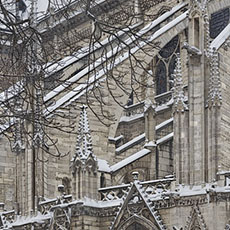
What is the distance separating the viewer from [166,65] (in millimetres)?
33469

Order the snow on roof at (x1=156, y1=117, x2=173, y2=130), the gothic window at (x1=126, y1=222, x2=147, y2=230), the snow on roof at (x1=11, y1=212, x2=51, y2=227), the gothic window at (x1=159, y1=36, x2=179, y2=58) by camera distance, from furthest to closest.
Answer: the gothic window at (x1=159, y1=36, x2=179, y2=58) < the snow on roof at (x1=156, y1=117, x2=173, y2=130) < the snow on roof at (x1=11, y1=212, x2=51, y2=227) < the gothic window at (x1=126, y1=222, x2=147, y2=230)

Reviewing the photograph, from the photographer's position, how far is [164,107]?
29859 millimetres

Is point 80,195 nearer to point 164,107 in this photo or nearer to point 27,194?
point 27,194

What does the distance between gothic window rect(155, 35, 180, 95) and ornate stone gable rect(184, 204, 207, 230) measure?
31.7 feet

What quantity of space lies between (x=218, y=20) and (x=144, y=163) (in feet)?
22.4

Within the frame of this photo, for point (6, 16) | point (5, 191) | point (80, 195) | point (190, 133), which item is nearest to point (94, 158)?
point (80, 195)

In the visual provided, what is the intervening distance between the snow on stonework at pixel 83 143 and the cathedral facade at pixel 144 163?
2 cm

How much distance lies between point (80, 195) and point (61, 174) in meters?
2.40

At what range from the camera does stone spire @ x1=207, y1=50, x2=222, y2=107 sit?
78.9 feet

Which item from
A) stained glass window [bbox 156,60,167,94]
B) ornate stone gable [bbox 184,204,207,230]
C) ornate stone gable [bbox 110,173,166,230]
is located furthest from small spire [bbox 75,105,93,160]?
stained glass window [bbox 156,60,167,94]

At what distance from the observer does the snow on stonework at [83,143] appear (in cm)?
2525

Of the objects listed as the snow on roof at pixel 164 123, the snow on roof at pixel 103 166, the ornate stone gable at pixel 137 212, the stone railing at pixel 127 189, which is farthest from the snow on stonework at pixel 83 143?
the snow on roof at pixel 164 123

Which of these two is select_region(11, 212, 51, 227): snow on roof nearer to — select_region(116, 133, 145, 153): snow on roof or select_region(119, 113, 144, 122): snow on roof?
select_region(116, 133, 145, 153): snow on roof

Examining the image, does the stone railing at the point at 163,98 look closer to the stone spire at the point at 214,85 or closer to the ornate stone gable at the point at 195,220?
the stone spire at the point at 214,85
